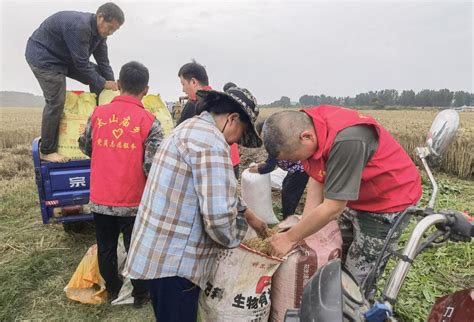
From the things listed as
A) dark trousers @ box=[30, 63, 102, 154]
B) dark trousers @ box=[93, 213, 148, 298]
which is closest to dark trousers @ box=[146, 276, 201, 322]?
dark trousers @ box=[93, 213, 148, 298]

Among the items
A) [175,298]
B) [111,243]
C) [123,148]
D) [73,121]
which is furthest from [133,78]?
[175,298]

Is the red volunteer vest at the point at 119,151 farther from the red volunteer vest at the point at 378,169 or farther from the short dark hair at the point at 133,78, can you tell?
the red volunteer vest at the point at 378,169

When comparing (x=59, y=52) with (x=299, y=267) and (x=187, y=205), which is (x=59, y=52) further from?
(x=299, y=267)

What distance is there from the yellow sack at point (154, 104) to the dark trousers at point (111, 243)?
49.7 inches

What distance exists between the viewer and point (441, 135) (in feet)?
5.98

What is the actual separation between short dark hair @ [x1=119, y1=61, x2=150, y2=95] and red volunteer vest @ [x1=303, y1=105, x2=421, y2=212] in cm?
146

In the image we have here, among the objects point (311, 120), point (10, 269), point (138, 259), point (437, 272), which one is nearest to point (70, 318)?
point (10, 269)

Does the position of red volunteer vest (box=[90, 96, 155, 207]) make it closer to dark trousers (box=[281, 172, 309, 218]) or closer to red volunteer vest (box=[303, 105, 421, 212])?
red volunteer vest (box=[303, 105, 421, 212])

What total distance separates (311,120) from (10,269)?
356 centimetres

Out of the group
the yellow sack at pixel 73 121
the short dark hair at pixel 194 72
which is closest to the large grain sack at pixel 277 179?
the short dark hair at pixel 194 72

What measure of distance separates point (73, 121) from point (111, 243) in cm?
146

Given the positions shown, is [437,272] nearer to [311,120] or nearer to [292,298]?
[292,298]

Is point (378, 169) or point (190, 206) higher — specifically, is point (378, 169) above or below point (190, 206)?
above

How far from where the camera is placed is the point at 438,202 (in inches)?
233
